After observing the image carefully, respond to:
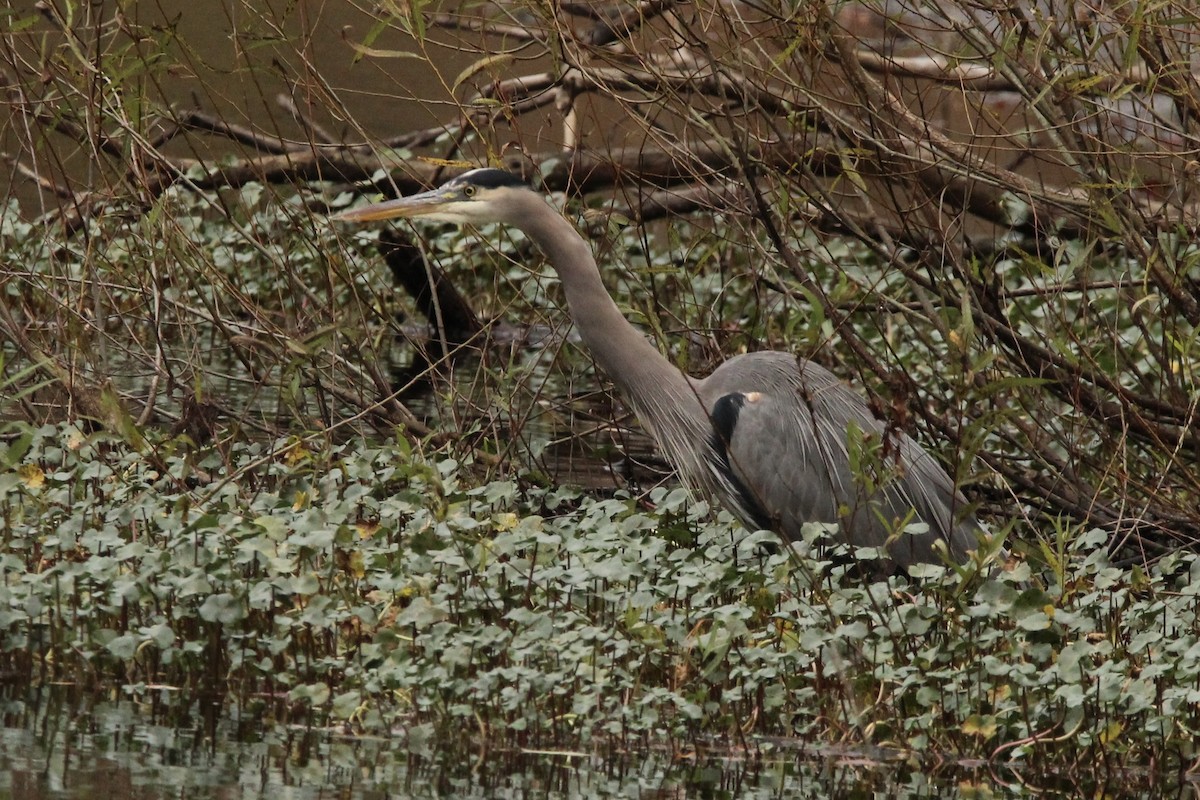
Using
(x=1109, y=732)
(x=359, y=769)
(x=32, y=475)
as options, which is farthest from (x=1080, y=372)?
(x=32, y=475)

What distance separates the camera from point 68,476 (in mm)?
4664

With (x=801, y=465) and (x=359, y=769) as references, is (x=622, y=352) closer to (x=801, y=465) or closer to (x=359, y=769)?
(x=801, y=465)

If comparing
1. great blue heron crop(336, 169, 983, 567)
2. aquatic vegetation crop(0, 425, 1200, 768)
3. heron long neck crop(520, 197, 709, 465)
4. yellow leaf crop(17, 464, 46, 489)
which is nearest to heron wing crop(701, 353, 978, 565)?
great blue heron crop(336, 169, 983, 567)

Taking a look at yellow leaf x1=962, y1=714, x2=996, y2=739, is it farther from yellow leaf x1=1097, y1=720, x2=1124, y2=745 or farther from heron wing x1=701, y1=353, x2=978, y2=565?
heron wing x1=701, y1=353, x2=978, y2=565

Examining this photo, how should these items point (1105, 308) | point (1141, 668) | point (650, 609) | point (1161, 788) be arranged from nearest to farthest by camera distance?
point (1161, 788), point (1141, 668), point (650, 609), point (1105, 308)

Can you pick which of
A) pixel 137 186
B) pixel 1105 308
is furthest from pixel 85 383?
pixel 1105 308

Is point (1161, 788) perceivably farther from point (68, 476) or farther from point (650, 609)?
point (68, 476)

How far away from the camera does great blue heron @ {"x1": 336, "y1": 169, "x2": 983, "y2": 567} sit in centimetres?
501

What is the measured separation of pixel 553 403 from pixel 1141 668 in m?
2.86

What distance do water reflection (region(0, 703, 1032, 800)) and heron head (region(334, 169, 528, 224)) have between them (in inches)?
78.6

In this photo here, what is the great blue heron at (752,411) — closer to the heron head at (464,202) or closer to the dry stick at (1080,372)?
the heron head at (464,202)

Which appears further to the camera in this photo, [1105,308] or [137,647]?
[1105,308]

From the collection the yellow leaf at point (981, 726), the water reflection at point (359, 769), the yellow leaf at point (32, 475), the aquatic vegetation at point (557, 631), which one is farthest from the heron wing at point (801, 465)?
the yellow leaf at point (32, 475)

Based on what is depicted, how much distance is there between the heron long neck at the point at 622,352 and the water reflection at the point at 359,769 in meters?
1.86
